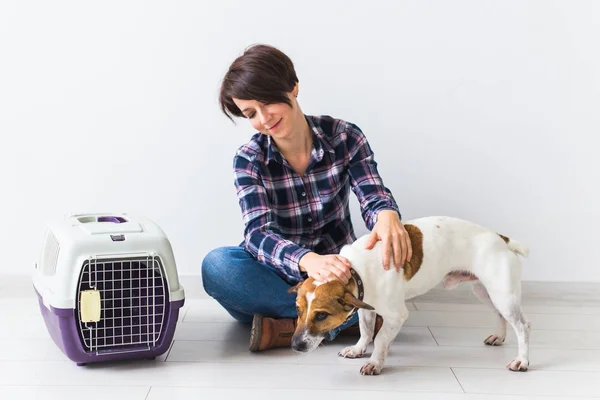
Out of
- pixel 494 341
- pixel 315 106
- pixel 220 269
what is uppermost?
pixel 315 106

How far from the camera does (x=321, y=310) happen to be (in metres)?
1.81

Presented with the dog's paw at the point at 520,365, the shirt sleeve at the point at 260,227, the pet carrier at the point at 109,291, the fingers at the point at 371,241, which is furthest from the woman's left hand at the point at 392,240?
the pet carrier at the point at 109,291

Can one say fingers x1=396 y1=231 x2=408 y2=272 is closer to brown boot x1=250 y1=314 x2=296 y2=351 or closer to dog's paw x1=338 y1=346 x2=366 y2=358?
dog's paw x1=338 y1=346 x2=366 y2=358

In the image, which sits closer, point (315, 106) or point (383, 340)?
point (383, 340)

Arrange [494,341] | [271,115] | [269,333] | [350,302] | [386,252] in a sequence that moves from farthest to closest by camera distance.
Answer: [494,341] → [269,333] → [271,115] → [386,252] → [350,302]

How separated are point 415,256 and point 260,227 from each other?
44cm

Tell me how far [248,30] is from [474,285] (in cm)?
111

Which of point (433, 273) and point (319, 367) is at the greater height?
point (433, 273)

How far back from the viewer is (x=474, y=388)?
1882mm

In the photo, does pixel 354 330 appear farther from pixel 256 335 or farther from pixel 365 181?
pixel 365 181

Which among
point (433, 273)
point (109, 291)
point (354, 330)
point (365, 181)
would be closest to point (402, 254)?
point (433, 273)

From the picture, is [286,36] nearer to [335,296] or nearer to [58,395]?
[335,296]

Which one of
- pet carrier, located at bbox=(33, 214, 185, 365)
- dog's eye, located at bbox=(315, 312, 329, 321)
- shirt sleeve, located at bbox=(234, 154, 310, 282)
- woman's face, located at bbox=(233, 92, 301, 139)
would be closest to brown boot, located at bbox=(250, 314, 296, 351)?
shirt sleeve, located at bbox=(234, 154, 310, 282)

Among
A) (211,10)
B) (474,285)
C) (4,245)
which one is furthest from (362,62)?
(4,245)
